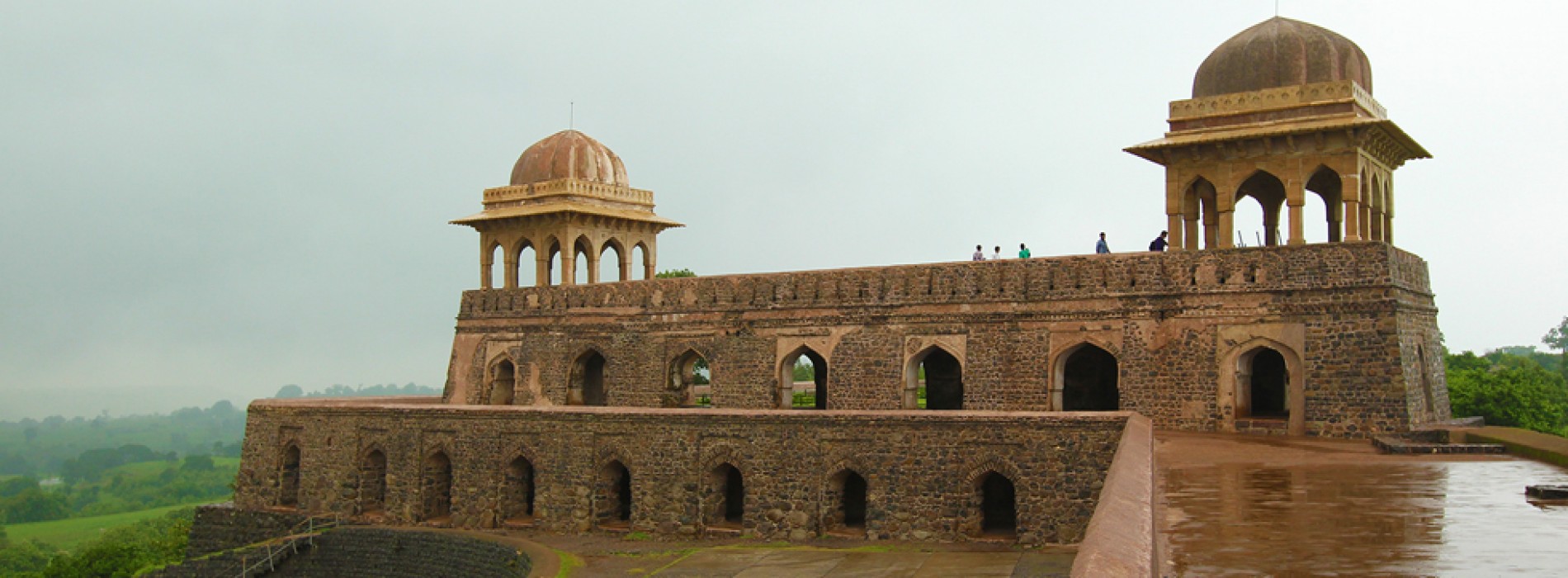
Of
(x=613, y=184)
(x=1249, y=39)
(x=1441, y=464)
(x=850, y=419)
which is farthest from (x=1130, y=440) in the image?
(x=613, y=184)

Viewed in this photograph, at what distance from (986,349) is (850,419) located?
3135 mm

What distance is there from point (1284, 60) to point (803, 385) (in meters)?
13.8

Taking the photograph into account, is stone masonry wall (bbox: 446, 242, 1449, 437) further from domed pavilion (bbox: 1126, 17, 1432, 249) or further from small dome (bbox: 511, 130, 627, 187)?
small dome (bbox: 511, 130, 627, 187)

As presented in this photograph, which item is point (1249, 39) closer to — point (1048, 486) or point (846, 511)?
point (1048, 486)

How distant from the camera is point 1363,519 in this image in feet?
26.8

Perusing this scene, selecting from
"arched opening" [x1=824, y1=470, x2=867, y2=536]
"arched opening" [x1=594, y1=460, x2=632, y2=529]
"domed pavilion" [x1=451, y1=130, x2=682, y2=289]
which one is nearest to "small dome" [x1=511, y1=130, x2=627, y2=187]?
"domed pavilion" [x1=451, y1=130, x2=682, y2=289]

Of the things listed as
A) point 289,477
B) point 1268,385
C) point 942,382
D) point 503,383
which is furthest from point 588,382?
point 1268,385

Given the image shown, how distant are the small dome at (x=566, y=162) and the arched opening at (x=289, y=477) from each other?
701cm

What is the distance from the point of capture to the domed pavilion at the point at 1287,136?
17.0m

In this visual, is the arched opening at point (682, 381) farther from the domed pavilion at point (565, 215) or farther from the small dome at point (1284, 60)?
the small dome at point (1284, 60)

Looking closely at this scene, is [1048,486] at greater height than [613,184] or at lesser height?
lesser

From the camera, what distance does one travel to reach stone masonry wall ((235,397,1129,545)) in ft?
49.7

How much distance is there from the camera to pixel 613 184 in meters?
26.5

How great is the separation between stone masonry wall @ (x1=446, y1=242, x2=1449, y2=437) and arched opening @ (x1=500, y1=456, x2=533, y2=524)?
124 inches
